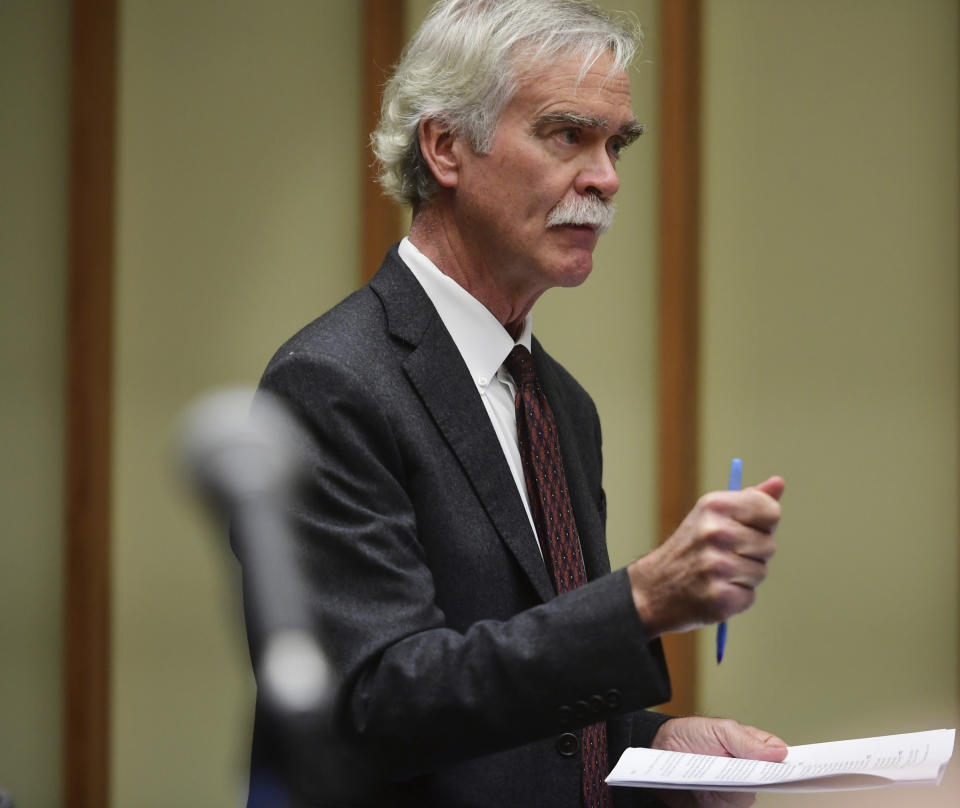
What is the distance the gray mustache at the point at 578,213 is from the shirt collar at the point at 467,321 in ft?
0.46

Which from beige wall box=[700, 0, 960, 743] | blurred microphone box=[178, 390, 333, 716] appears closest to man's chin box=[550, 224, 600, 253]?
blurred microphone box=[178, 390, 333, 716]

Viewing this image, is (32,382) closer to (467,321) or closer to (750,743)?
(467,321)

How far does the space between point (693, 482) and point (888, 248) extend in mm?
779

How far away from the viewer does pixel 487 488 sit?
4.05 ft

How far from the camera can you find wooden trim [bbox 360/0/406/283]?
8.65ft

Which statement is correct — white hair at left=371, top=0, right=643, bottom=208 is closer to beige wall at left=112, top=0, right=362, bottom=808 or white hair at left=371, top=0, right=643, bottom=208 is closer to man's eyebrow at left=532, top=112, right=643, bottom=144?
man's eyebrow at left=532, top=112, right=643, bottom=144

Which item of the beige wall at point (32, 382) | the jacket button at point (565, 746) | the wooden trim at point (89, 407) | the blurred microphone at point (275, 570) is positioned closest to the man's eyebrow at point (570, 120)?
the blurred microphone at point (275, 570)

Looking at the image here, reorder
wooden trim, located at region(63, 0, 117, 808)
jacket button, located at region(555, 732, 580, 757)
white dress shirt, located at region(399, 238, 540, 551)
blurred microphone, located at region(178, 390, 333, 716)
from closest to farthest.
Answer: blurred microphone, located at region(178, 390, 333, 716)
jacket button, located at region(555, 732, 580, 757)
white dress shirt, located at region(399, 238, 540, 551)
wooden trim, located at region(63, 0, 117, 808)

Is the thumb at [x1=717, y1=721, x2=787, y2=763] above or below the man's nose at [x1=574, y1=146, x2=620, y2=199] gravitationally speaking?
below

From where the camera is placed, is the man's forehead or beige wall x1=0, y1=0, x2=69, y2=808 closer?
the man's forehead

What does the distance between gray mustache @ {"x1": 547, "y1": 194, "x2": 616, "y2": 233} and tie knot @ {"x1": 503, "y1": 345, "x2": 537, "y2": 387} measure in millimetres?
163

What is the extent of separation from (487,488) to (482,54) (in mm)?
540

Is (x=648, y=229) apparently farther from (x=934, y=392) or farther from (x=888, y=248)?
(x=934, y=392)

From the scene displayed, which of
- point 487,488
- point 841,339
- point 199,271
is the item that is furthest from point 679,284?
point 487,488
